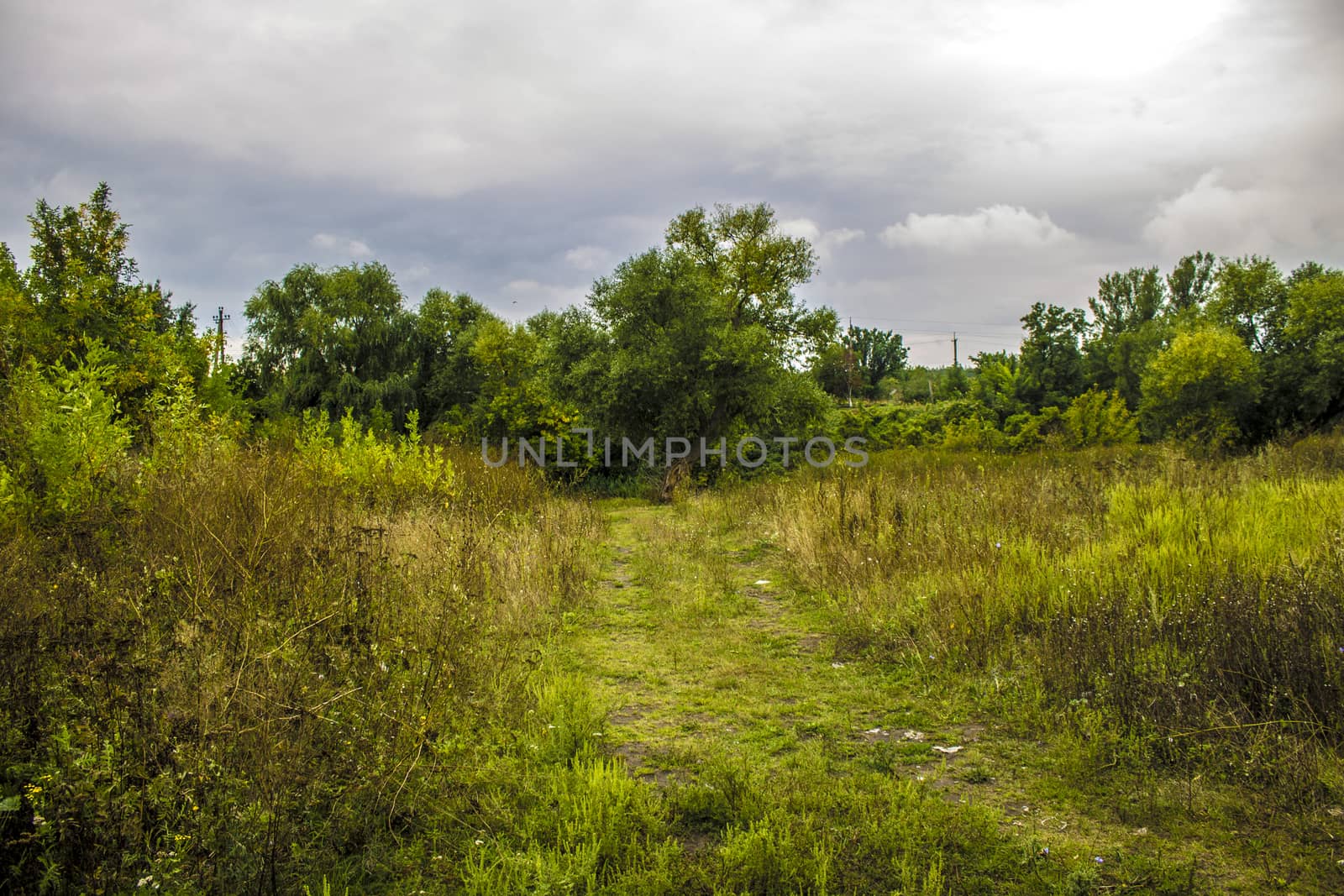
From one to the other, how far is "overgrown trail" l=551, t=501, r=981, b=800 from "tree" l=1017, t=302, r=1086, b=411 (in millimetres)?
33346

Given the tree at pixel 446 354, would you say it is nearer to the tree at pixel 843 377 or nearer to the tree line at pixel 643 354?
the tree line at pixel 643 354

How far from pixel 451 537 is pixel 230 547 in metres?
1.71

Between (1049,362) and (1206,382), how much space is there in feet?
34.5

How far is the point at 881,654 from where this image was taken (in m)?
5.20

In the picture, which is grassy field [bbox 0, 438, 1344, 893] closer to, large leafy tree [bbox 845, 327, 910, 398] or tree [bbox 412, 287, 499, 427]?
tree [bbox 412, 287, 499, 427]

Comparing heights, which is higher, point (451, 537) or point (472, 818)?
point (451, 537)

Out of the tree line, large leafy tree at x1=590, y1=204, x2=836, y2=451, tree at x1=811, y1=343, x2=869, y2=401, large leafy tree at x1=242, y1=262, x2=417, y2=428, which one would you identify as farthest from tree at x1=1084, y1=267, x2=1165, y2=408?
large leafy tree at x1=242, y1=262, x2=417, y2=428

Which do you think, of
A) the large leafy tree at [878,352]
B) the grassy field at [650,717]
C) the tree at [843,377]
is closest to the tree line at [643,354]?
the grassy field at [650,717]

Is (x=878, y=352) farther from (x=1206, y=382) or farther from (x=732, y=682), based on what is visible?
(x=732, y=682)

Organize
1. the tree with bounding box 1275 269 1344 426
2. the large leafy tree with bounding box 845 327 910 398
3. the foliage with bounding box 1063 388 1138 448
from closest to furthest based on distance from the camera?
1. the tree with bounding box 1275 269 1344 426
2. the foliage with bounding box 1063 388 1138 448
3. the large leafy tree with bounding box 845 327 910 398

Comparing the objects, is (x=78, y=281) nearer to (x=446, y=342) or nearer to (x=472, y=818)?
(x=472, y=818)

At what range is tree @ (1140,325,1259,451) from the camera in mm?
27469

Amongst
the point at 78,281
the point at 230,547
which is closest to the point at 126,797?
the point at 230,547

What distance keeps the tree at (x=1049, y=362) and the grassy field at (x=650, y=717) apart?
33.1m
